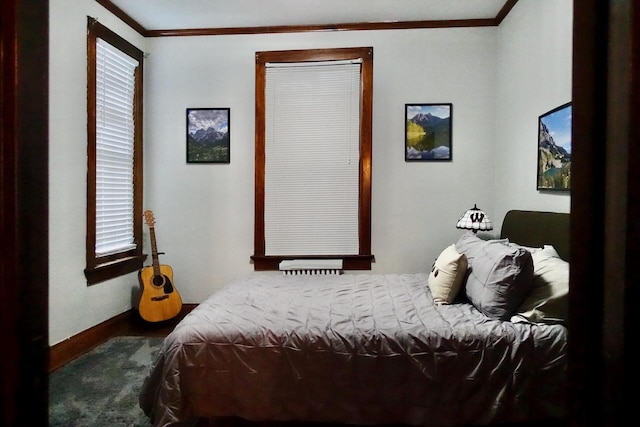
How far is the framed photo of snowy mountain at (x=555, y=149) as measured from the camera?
247cm

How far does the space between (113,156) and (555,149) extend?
360 centimetres

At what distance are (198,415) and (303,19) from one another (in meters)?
3.45

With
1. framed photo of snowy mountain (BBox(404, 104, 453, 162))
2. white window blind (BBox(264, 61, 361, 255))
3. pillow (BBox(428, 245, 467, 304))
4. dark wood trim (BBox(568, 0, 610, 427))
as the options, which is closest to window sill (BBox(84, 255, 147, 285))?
white window blind (BBox(264, 61, 361, 255))

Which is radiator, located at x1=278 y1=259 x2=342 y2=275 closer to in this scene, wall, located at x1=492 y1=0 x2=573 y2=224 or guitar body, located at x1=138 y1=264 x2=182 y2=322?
guitar body, located at x1=138 y1=264 x2=182 y2=322

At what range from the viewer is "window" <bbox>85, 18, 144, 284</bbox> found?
10.8 feet

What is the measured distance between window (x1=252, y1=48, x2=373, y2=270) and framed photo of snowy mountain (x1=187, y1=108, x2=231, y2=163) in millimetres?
354

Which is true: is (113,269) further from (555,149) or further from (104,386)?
(555,149)

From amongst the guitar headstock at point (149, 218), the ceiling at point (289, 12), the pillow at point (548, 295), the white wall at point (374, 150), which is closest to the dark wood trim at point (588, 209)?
the pillow at point (548, 295)

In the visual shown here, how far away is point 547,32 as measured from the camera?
109 inches

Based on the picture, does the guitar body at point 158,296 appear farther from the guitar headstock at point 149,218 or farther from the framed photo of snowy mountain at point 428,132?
the framed photo of snowy mountain at point 428,132

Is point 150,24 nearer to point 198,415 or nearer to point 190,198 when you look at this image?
point 190,198

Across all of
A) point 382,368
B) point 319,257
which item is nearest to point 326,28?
point 319,257

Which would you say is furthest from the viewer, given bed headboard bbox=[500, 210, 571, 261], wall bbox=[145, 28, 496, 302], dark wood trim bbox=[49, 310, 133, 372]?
wall bbox=[145, 28, 496, 302]

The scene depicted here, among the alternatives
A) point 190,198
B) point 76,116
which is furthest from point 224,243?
point 76,116
